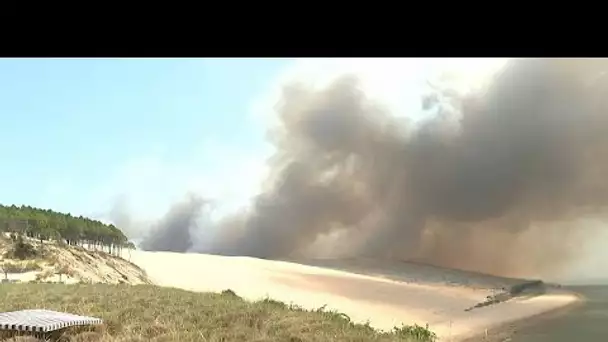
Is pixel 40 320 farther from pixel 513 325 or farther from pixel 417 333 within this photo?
pixel 513 325

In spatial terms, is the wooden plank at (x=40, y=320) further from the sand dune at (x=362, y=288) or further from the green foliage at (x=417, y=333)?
the green foliage at (x=417, y=333)

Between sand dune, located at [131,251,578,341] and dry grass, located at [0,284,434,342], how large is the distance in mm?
54

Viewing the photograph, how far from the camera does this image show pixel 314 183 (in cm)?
297

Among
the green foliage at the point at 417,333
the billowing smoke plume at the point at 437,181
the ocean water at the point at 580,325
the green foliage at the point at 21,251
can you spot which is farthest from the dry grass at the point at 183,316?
the ocean water at the point at 580,325

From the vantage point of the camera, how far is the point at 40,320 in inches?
111

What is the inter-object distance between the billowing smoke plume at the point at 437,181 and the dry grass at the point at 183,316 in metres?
0.24

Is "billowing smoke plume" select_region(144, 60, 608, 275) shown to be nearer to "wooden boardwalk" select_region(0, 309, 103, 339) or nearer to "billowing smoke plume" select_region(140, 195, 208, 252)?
"billowing smoke plume" select_region(140, 195, 208, 252)

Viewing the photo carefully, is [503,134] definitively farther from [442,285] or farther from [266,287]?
[266,287]

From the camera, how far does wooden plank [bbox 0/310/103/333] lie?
2797 millimetres

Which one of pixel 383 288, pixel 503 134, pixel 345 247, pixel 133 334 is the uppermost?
pixel 503 134

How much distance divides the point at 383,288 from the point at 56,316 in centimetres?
147
